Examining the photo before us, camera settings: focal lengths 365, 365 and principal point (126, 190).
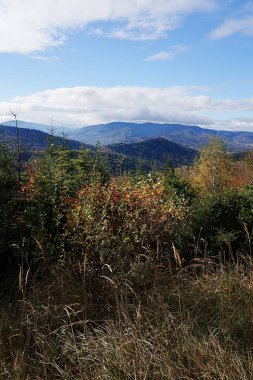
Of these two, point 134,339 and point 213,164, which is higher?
point 134,339

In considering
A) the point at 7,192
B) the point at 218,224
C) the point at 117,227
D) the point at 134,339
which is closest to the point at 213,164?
the point at 218,224

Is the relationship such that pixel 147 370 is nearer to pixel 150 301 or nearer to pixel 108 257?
pixel 150 301

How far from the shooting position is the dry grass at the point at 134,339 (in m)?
2.71

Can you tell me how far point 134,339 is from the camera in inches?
116

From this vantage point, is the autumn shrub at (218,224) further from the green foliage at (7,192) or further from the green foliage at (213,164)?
the green foliage at (213,164)

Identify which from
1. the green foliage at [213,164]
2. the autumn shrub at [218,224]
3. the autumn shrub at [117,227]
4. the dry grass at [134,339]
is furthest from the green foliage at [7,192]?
the green foliage at [213,164]

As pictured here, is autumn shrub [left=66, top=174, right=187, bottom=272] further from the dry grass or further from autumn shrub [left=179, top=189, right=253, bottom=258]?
the dry grass

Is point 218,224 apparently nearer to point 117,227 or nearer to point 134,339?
point 117,227

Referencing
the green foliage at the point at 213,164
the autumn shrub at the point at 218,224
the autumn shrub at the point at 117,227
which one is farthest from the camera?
the green foliage at the point at 213,164

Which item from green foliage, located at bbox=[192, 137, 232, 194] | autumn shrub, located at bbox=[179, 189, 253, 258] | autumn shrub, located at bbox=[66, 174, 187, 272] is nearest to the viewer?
autumn shrub, located at bbox=[66, 174, 187, 272]

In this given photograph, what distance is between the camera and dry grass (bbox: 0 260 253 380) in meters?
2.71

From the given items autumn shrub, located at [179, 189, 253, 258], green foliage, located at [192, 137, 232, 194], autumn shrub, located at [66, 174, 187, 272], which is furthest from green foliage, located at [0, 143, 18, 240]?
green foliage, located at [192, 137, 232, 194]

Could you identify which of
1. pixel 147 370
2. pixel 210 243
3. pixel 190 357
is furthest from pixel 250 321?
pixel 210 243

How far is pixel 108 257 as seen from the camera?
17.4ft
